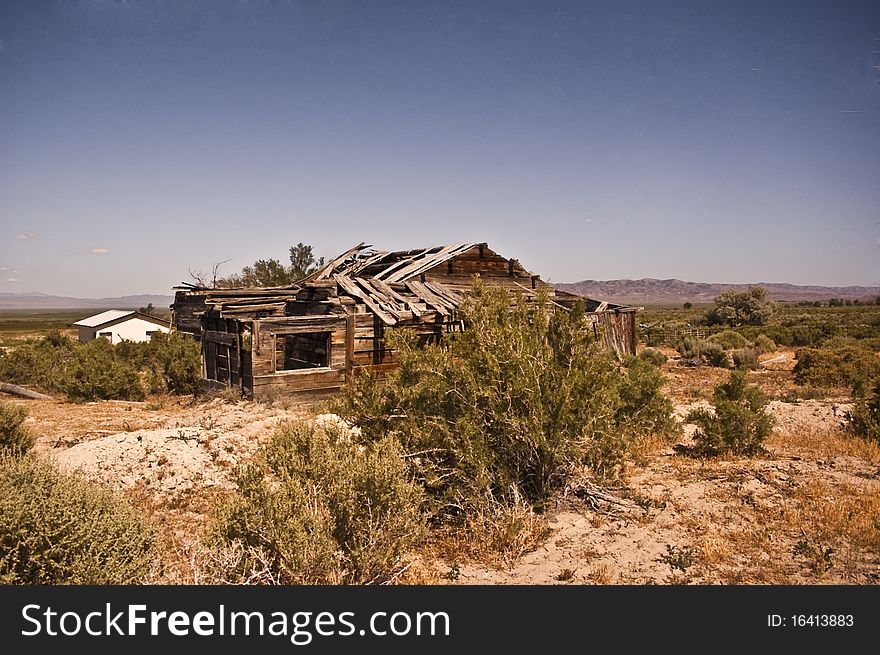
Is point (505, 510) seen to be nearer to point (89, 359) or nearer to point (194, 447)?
point (194, 447)

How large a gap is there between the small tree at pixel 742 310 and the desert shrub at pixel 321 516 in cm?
4744

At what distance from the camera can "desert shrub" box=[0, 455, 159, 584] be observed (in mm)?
3895

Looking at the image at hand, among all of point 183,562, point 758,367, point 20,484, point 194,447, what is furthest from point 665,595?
point 758,367

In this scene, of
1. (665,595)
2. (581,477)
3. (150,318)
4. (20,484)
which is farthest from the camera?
(150,318)

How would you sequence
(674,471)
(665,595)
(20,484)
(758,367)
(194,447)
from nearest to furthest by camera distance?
(665,595) → (20,484) → (674,471) → (194,447) → (758,367)

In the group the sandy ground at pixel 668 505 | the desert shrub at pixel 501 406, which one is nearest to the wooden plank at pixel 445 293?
the sandy ground at pixel 668 505

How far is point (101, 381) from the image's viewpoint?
58.3 ft

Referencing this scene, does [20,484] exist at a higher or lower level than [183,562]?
higher

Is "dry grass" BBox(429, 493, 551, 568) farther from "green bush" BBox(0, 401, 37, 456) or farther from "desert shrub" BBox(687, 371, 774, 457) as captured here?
"green bush" BBox(0, 401, 37, 456)

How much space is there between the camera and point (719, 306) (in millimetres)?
50594

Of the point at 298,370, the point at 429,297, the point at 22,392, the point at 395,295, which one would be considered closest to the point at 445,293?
the point at 429,297

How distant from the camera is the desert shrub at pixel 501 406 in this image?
601 cm

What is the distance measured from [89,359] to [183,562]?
16.8 meters

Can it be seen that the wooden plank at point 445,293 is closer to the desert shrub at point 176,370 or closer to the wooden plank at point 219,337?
the wooden plank at point 219,337
